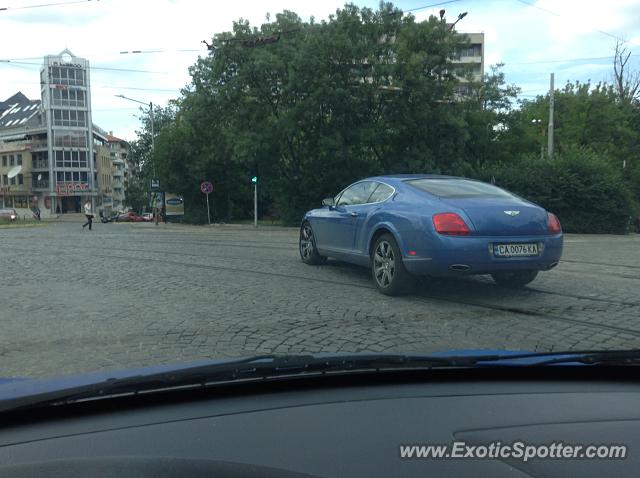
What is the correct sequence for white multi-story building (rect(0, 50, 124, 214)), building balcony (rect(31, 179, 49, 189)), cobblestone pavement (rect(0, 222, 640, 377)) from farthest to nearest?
building balcony (rect(31, 179, 49, 189))
white multi-story building (rect(0, 50, 124, 214))
cobblestone pavement (rect(0, 222, 640, 377))

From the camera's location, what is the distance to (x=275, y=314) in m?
6.16

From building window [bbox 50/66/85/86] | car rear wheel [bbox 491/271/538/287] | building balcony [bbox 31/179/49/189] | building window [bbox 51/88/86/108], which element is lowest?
car rear wheel [bbox 491/271/538/287]

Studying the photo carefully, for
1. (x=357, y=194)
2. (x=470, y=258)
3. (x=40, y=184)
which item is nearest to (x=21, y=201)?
(x=40, y=184)

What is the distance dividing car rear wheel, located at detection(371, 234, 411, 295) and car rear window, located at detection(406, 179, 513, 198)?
31.2 inches

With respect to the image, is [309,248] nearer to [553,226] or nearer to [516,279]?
[516,279]

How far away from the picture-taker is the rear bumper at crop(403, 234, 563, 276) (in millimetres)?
6203

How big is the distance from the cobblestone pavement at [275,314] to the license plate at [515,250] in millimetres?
605

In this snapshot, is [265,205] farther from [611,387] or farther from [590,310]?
[611,387]

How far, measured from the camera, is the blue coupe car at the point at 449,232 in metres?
6.25

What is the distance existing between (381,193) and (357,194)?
772 millimetres

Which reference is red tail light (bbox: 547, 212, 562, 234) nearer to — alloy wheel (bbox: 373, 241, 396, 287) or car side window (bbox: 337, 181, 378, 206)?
alloy wheel (bbox: 373, 241, 396, 287)

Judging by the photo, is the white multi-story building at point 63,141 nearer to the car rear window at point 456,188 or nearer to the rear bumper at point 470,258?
the car rear window at point 456,188

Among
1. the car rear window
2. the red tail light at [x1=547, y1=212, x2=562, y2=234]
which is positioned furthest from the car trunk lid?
the car rear window

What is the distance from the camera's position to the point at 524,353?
249 cm
